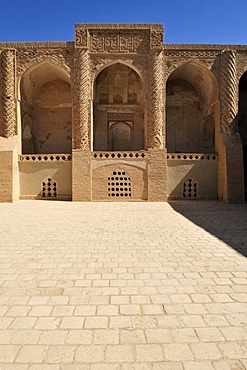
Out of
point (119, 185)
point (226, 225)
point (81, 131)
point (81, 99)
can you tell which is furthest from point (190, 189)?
point (81, 99)

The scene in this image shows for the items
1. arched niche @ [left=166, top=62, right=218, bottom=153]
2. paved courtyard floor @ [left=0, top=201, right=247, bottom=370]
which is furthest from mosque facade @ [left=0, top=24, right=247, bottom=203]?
paved courtyard floor @ [left=0, top=201, right=247, bottom=370]

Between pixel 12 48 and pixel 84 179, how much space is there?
746 centimetres

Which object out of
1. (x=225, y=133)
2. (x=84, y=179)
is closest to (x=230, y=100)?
(x=225, y=133)

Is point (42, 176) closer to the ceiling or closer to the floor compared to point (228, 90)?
closer to the floor

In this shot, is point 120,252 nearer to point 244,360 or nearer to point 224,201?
point 244,360

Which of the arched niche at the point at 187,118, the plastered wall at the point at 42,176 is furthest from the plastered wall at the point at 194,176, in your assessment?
the plastered wall at the point at 42,176

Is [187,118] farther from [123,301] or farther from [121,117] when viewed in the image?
[123,301]

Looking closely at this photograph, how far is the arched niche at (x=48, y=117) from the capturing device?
48.9 ft

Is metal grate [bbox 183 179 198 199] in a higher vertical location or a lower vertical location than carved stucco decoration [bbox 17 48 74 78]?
lower

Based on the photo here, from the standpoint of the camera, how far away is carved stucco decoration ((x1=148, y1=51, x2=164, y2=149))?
12.1 metres

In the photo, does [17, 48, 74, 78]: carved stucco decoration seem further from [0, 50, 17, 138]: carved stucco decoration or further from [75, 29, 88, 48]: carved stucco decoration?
[75, 29, 88, 48]: carved stucco decoration

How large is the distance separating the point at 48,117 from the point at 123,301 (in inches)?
590

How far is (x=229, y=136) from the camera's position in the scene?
40.1ft

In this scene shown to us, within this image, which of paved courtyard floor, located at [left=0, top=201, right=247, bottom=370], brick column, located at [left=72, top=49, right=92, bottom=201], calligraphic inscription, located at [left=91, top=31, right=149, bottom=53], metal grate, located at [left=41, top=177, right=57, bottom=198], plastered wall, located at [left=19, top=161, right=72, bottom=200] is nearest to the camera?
paved courtyard floor, located at [left=0, top=201, right=247, bottom=370]
